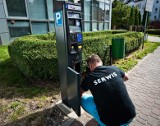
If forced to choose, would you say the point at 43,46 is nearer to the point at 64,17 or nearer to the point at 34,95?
the point at 34,95

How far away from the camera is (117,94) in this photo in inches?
70.2

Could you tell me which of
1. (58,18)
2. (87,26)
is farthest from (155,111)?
(87,26)

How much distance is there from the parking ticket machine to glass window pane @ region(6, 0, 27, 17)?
617 centimetres

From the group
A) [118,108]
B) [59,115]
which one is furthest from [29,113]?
[118,108]

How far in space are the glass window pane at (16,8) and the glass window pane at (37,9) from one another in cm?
40

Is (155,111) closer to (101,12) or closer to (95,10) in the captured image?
(95,10)

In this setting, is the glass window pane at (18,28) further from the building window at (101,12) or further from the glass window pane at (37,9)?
the building window at (101,12)

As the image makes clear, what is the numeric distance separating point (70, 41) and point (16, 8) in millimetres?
6663

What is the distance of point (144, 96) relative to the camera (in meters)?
3.52

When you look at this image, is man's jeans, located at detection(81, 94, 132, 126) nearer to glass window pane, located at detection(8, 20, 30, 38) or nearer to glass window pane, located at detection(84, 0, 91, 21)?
glass window pane, located at detection(8, 20, 30, 38)

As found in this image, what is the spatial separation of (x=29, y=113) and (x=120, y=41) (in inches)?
172

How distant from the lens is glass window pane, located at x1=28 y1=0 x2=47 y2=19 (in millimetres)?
7967

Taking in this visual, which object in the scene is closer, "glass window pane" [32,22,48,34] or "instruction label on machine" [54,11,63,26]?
"instruction label on machine" [54,11,63,26]

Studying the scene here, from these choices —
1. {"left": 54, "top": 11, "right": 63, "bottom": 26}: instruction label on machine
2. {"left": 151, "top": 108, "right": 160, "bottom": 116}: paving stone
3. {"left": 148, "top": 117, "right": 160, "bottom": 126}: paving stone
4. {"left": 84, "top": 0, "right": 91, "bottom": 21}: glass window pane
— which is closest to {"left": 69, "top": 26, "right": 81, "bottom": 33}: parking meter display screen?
{"left": 54, "top": 11, "right": 63, "bottom": 26}: instruction label on machine
